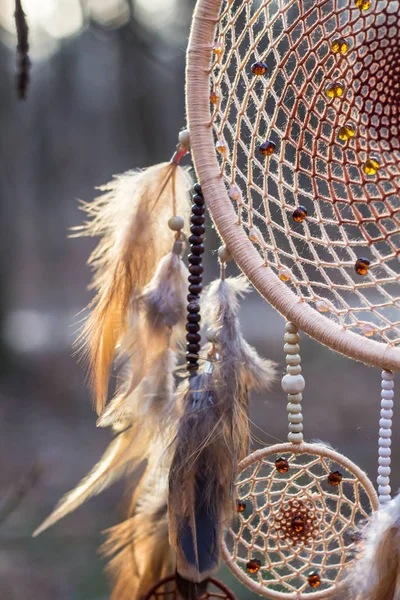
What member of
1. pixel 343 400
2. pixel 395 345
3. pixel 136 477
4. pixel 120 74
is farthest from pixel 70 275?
pixel 395 345

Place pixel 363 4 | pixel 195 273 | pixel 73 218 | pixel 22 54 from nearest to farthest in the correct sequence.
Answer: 1. pixel 22 54
2. pixel 363 4
3. pixel 195 273
4. pixel 73 218

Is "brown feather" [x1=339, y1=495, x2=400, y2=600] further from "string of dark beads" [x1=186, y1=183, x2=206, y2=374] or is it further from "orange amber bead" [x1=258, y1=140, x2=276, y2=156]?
"orange amber bead" [x1=258, y1=140, x2=276, y2=156]

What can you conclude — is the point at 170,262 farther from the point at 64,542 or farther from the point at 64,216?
the point at 64,216

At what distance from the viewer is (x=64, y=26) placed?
2.04 meters

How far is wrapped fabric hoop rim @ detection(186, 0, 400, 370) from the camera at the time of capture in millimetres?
579

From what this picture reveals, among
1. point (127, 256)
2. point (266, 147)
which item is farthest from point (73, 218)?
point (266, 147)

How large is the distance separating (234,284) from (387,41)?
278 mm

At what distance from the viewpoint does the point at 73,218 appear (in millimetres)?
2434

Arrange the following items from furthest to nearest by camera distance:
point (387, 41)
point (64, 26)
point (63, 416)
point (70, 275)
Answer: point (70, 275)
point (63, 416)
point (64, 26)
point (387, 41)

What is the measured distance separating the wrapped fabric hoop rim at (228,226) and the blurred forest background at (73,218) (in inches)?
48.9

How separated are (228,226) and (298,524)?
1.06ft

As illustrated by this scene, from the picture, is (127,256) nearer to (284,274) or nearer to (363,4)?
(284,274)

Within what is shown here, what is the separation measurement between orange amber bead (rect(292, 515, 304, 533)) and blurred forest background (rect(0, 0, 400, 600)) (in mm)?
1147

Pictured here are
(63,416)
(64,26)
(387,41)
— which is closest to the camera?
(387,41)
